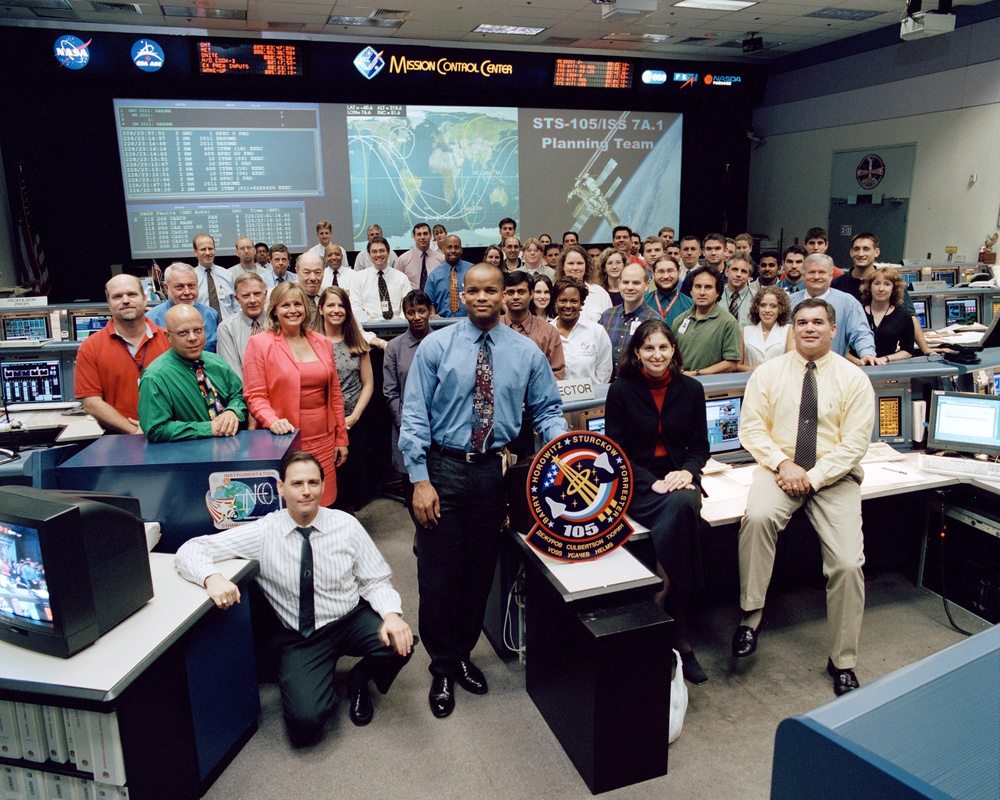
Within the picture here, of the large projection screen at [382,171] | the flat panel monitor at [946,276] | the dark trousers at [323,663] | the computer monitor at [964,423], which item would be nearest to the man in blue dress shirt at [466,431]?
the dark trousers at [323,663]

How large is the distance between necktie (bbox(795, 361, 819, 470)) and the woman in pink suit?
2106 mm

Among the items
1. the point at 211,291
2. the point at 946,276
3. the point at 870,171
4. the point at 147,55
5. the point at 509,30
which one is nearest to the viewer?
the point at 211,291

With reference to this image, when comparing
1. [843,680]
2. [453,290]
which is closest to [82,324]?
[453,290]

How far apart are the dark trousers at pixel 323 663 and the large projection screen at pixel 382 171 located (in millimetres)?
6690

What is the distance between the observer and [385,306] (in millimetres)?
5797

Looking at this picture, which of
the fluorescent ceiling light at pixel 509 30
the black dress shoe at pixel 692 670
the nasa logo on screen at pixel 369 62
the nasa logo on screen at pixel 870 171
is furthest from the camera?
the nasa logo on screen at pixel 870 171

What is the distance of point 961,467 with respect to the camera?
326 cm

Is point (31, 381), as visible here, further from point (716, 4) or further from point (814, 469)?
point (716, 4)

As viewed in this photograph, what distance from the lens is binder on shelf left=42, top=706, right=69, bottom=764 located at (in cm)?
192

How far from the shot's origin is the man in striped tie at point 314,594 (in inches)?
95.9

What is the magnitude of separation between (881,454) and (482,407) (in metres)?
2.24

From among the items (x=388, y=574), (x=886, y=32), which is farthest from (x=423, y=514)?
(x=886, y=32)

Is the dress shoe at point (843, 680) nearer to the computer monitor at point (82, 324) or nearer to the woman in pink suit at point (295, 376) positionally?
the woman in pink suit at point (295, 376)

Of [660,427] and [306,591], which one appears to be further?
[660,427]
